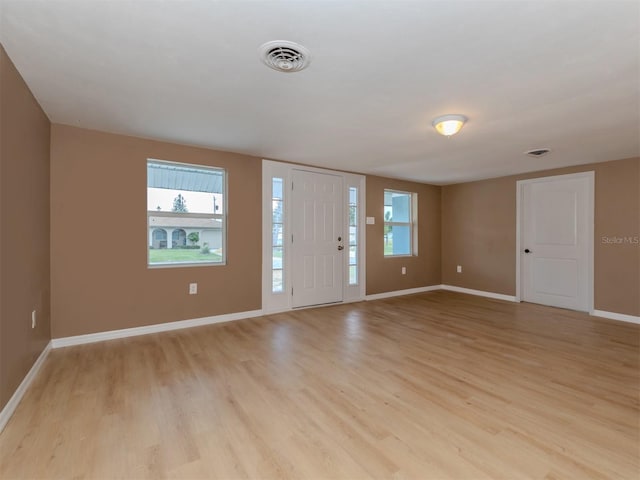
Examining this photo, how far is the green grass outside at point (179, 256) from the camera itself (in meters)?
3.71

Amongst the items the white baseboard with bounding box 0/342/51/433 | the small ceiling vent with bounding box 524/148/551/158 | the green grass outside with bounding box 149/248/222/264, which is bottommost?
the white baseboard with bounding box 0/342/51/433

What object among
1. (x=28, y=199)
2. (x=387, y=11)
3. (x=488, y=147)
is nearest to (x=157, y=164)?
(x=28, y=199)

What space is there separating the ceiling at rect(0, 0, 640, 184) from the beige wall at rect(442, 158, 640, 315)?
116 centimetres

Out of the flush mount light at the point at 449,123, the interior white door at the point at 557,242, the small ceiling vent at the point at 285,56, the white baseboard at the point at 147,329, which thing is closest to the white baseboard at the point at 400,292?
the interior white door at the point at 557,242

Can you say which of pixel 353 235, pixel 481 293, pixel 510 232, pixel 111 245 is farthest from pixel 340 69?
pixel 481 293

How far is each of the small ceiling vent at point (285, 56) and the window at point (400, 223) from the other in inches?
161

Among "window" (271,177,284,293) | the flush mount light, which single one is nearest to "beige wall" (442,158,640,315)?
the flush mount light

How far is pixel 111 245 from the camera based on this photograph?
11.1 ft

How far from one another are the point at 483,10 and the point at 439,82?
2.34ft

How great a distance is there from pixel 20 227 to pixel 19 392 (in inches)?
44.6

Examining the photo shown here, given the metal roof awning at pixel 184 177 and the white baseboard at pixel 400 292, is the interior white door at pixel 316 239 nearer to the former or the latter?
the white baseboard at pixel 400 292

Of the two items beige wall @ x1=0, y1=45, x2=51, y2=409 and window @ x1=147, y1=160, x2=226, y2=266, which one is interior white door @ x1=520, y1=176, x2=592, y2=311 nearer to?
window @ x1=147, y1=160, x2=226, y2=266

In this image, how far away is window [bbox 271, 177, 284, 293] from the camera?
4.50m

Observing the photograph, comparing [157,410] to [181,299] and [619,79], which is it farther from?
[619,79]
